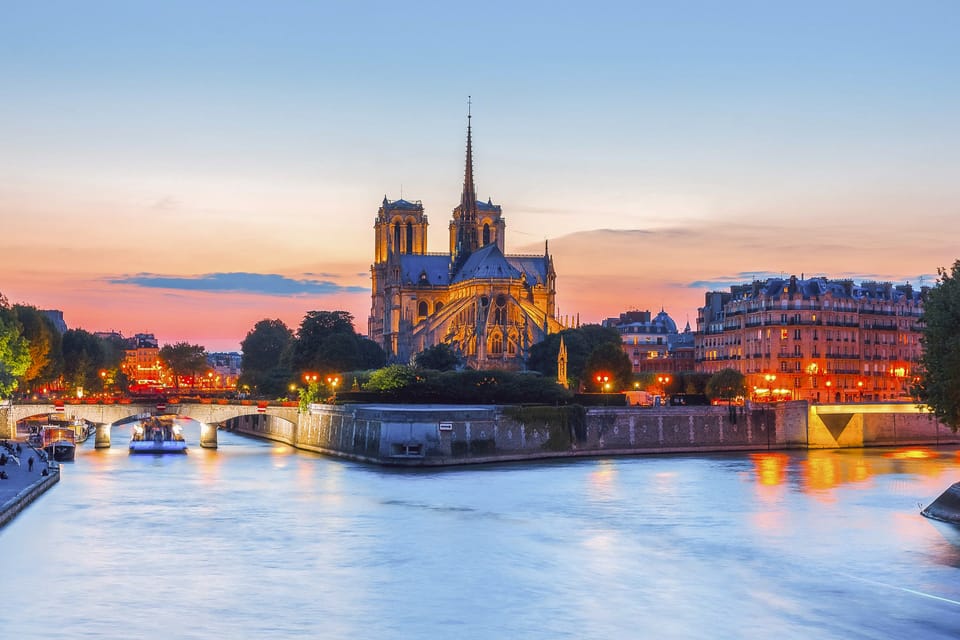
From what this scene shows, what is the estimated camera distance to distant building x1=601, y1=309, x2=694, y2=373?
135625 mm

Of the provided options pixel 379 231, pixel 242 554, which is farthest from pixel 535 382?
pixel 379 231

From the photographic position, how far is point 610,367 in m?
96.4

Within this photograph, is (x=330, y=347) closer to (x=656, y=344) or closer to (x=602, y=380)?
(x=602, y=380)

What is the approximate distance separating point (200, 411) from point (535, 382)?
19.4 meters

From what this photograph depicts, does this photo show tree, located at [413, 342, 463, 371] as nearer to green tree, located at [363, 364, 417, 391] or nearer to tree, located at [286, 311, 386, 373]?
tree, located at [286, 311, 386, 373]

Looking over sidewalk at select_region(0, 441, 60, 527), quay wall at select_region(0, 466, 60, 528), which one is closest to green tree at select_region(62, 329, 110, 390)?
sidewalk at select_region(0, 441, 60, 527)

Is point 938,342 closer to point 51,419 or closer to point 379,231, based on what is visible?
point 51,419

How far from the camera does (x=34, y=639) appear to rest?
27.6 meters

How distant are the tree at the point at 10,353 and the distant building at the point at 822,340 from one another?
51125 millimetres

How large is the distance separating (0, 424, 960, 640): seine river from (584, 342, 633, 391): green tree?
3629 cm

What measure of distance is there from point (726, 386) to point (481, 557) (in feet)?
201

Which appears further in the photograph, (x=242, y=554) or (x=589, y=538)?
(x=589, y=538)

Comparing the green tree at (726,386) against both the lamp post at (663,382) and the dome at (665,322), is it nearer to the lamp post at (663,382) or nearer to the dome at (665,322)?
the lamp post at (663,382)

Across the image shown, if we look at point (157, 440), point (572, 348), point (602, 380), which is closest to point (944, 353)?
point (157, 440)
